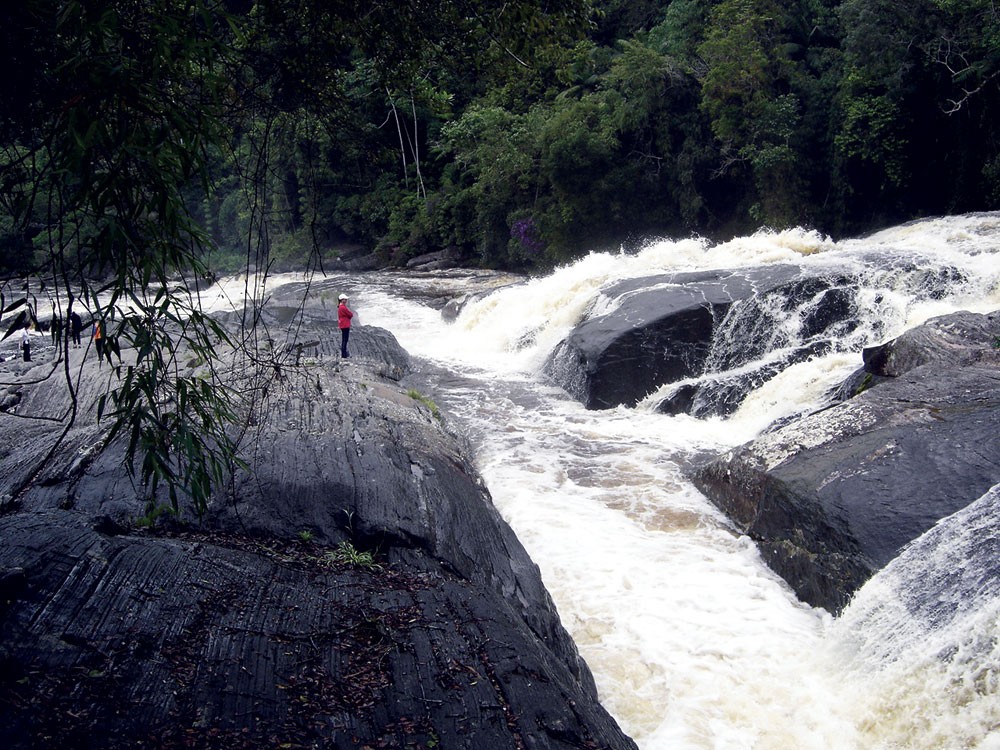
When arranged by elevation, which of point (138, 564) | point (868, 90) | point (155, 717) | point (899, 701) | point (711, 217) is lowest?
point (899, 701)

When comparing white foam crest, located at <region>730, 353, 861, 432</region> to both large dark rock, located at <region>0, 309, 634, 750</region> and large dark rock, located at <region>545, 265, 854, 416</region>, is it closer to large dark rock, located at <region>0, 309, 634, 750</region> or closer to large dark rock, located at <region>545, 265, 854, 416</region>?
large dark rock, located at <region>545, 265, 854, 416</region>

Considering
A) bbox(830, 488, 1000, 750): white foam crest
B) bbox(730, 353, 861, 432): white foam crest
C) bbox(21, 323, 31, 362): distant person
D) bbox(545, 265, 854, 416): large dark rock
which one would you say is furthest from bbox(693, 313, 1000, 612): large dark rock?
bbox(21, 323, 31, 362): distant person

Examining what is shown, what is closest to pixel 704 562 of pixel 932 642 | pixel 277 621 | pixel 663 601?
pixel 663 601

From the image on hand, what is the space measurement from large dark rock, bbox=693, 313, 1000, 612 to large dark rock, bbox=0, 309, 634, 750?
2.22m

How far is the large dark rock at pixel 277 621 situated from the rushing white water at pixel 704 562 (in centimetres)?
89

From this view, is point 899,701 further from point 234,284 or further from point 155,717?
point 234,284

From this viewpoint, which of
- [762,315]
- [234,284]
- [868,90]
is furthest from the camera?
[234,284]

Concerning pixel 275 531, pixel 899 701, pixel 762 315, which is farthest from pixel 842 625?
pixel 762 315

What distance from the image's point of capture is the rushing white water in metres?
4.66

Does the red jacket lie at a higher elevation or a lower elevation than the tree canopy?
lower

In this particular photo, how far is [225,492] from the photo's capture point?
4.89m

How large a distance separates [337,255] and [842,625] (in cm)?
2700

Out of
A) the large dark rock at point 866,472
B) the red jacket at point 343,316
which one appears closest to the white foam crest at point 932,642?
the large dark rock at point 866,472

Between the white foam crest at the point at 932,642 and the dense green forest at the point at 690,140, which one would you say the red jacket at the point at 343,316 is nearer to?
the dense green forest at the point at 690,140
